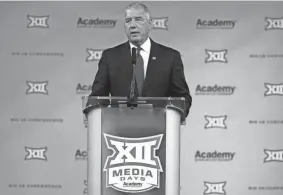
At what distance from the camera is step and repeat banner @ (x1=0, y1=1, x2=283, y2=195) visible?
16.3ft

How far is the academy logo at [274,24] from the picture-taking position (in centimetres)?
500

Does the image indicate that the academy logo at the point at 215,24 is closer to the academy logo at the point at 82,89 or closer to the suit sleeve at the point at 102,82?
the academy logo at the point at 82,89

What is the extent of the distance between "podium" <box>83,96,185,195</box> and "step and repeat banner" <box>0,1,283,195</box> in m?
2.90

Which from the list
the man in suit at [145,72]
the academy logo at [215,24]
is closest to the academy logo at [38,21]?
the academy logo at [215,24]

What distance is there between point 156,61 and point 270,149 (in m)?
2.62

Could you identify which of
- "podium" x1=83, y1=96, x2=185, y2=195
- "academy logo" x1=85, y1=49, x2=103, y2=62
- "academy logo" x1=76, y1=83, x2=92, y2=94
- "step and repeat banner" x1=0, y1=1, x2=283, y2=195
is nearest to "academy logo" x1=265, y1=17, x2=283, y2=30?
"step and repeat banner" x1=0, y1=1, x2=283, y2=195

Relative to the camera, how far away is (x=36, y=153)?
5.04m

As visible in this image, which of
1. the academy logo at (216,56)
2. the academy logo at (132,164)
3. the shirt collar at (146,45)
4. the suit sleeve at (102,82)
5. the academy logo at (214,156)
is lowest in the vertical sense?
the academy logo at (214,156)

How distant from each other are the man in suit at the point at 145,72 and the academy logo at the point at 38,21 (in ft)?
8.21

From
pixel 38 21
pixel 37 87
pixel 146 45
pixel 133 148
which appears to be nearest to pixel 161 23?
pixel 38 21

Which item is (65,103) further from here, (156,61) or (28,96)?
(156,61)

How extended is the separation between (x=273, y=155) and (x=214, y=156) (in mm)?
505

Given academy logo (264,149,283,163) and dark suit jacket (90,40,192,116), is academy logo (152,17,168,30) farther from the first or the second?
dark suit jacket (90,40,192,116)

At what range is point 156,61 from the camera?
2.63m
